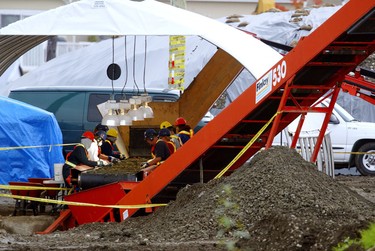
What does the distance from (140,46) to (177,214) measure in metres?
20.4

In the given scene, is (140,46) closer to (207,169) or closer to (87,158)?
(87,158)

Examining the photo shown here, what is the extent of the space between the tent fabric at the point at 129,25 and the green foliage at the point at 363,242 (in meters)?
8.89

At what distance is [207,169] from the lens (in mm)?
15570

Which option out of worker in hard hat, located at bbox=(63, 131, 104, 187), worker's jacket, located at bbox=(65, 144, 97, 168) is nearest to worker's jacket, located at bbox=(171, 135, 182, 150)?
worker in hard hat, located at bbox=(63, 131, 104, 187)

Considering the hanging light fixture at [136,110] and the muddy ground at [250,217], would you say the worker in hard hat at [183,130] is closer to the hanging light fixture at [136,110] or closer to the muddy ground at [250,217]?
the hanging light fixture at [136,110]

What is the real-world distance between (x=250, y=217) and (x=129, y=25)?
7.45 metres

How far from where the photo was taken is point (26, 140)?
875 inches

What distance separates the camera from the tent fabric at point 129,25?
18.0 m

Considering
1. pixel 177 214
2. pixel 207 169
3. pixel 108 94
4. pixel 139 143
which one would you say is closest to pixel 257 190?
pixel 177 214

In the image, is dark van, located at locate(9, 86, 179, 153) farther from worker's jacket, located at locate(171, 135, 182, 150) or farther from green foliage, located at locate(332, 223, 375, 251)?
green foliage, located at locate(332, 223, 375, 251)

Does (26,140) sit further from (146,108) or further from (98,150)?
(146,108)

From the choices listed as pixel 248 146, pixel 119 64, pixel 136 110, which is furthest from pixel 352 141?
pixel 248 146

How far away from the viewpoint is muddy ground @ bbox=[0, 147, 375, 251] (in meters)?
9.92

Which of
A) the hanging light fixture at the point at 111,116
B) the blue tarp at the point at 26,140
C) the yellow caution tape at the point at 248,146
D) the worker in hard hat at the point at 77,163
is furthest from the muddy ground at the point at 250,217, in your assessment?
the blue tarp at the point at 26,140
